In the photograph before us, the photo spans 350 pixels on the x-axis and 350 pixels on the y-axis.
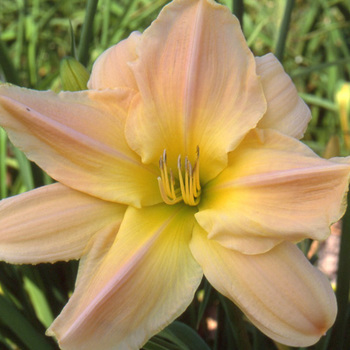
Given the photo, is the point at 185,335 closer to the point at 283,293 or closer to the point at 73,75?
the point at 283,293

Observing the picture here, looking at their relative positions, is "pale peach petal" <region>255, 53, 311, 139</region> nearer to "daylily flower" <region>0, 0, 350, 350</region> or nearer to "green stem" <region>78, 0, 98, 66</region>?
"daylily flower" <region>0, 0, 350, 350</region>

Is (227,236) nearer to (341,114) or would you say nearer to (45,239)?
(45,239)

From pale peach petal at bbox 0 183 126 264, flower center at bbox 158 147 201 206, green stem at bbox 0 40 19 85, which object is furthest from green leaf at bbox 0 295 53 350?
green stem at bbox 0 40 19 85

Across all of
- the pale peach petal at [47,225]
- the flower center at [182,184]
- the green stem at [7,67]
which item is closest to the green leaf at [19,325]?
the pale peach petal at [47,225]

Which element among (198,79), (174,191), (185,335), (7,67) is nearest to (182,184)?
(174,191)

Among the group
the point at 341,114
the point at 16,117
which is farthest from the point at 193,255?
the point at 341,114

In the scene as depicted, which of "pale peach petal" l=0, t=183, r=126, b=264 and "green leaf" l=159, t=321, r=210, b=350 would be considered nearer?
"pale peach petal" l=0, t=183, r=126, b=264

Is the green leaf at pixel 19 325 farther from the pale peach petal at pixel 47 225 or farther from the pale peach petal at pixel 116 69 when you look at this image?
the pale peach petal at pixel 116 69
